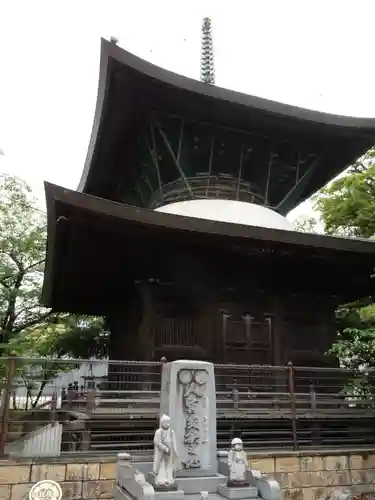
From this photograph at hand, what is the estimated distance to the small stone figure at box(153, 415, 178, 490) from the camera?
17.0ft

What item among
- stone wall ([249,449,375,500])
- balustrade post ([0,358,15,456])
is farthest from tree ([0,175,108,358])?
stone wall ([249,449,375,500])

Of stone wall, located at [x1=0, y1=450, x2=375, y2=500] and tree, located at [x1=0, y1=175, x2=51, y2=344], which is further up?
tree, located at [x1=0, y1=175, x2=51, y2=344]

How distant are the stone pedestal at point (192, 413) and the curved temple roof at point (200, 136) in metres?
5.54

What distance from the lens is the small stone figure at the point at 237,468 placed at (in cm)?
552

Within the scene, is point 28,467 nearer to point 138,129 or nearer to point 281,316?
point 281,316

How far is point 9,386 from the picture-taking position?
6426mm

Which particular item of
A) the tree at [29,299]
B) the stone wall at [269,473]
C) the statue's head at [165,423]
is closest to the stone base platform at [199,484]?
the statue's head at [165,423]

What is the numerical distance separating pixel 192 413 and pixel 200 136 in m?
6.67

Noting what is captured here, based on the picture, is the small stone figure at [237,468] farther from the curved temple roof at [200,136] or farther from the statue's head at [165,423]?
the curved temple roof at [200,136]

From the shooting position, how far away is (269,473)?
6.96m

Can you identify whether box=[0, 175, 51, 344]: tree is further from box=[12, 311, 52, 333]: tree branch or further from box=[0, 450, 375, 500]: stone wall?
box=[0, 450, 375, 500]: stone wall

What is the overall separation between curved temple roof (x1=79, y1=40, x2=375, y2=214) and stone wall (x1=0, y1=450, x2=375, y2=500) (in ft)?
20.3

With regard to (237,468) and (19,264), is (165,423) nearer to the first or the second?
(237,468)

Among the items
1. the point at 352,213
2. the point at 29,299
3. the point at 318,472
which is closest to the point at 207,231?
the point at 318,472
